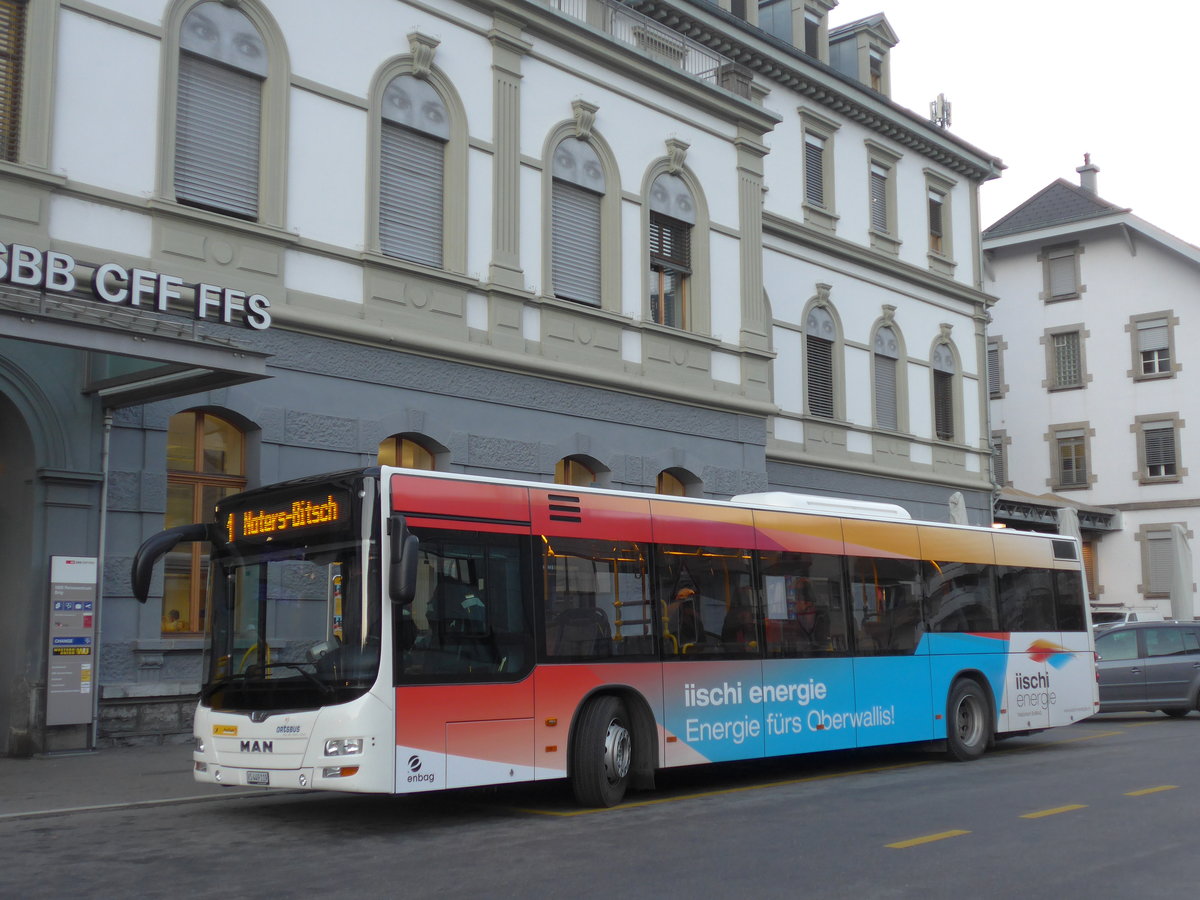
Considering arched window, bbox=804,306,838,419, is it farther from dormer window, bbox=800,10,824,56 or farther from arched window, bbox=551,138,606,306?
arched window, bbox=551,138,606,306

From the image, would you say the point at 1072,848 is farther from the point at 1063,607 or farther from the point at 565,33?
Answer: the point at 565,33

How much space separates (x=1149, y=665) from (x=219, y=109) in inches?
640

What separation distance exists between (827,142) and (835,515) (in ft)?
53.0

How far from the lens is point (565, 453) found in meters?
19.8

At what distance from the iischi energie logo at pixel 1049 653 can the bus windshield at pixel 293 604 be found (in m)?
9.94

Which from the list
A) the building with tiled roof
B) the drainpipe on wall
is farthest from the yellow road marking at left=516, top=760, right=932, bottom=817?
the building with tiled roof

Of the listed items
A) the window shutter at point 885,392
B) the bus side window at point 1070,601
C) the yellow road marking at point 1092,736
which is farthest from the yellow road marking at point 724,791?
the window shutter at point 885,392

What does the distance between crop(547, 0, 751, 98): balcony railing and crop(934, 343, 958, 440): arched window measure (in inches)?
387

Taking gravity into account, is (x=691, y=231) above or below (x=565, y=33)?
below

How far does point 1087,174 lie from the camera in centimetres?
5119

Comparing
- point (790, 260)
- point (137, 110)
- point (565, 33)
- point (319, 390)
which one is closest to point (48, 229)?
point (137, 110)

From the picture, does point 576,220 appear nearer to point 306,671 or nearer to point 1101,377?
point 306,671

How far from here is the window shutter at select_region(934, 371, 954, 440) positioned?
104 feet

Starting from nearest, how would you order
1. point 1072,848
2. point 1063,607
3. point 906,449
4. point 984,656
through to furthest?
point 1072,848 → point 984,656 → point 1063,607 → point 906,449
